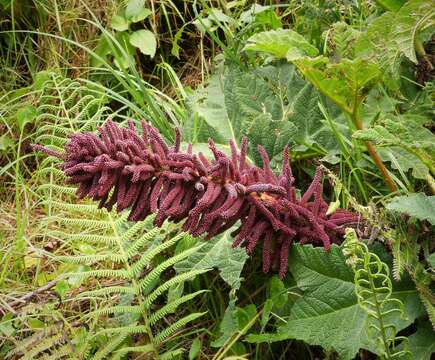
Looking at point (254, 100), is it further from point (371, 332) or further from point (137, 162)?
point (371, 332)

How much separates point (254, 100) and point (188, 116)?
1.06 feet

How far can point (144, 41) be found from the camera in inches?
116

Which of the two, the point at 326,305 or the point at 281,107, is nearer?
the point at 326,305

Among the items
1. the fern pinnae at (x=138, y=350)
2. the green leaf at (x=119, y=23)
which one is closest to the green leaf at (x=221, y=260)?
the fern pinnae at (x=138, y=350)

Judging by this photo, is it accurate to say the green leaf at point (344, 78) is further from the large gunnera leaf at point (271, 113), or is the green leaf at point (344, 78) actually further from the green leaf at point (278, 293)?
the green leaf at point (278, 293)

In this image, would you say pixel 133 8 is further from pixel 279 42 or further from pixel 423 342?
pixel 423 342

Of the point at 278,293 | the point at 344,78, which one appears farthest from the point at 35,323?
the point at 344,78

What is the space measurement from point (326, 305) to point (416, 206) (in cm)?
32

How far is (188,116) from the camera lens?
7.18ft

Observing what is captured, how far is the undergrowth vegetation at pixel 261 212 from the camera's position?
4.70 ft

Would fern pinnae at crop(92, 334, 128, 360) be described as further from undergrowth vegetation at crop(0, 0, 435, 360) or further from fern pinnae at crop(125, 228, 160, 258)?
fern pinnae at crop(125, 228, 160, 258)

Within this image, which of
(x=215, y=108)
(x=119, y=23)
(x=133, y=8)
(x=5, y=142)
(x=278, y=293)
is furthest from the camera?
(x=119, y=23)

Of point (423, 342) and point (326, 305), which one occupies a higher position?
point (326, 305)

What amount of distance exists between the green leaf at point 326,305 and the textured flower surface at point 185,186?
6cm
